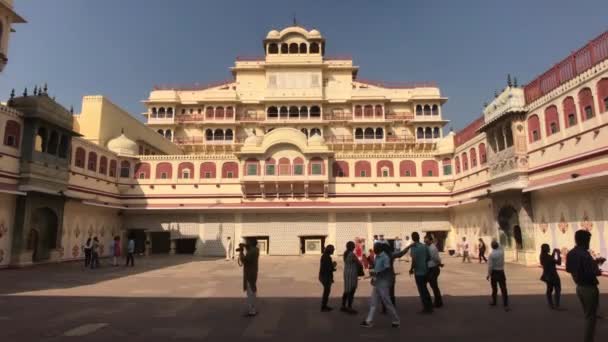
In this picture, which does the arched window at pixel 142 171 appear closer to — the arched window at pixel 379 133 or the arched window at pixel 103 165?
the arched window at pixel 103 165

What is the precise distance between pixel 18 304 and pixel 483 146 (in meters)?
26.3

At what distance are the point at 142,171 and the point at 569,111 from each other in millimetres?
31603

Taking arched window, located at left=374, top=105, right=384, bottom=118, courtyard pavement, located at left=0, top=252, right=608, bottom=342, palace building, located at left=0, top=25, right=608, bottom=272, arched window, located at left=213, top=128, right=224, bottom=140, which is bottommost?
courtyard pavement, located at left=0, top=252, right=608, bottom=342

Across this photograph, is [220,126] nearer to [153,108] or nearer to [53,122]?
[153,108]

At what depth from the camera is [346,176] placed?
34156mm

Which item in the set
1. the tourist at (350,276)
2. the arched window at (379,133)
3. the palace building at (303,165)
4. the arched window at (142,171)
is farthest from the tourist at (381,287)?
the arched window at (379,133)

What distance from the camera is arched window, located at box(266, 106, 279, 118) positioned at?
4488cm

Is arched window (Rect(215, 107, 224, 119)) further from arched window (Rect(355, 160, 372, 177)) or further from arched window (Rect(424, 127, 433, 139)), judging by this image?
arched window (Rect(424, 127, 433, 139))

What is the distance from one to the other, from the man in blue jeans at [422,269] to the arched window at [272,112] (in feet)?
120

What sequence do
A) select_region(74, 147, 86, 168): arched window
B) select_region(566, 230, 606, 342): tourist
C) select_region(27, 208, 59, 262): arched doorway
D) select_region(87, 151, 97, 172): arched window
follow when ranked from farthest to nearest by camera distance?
select_region(87, 151, 97, 172): arched window
select_region(74, 147, 86, 168): arched window
select_region(27, 208, 59, 262): arched doorway
select_region(566, 230, 606, 342): tourist

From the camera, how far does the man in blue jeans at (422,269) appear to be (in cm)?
929

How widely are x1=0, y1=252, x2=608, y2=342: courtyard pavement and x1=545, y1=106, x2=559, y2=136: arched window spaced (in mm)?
8726

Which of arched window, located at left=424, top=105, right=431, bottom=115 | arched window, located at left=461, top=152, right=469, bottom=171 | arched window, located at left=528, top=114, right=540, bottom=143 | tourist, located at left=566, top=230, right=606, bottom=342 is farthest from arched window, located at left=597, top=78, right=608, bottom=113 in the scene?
arched window, located at left=424, top=105, right=431, bottom=115

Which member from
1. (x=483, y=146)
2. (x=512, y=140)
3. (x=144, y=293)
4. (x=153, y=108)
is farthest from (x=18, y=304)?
(x=153, y=108)
